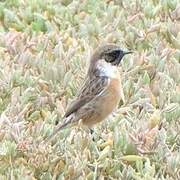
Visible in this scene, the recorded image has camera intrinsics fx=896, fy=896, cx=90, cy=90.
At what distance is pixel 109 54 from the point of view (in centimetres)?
642

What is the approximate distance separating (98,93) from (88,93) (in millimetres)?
75

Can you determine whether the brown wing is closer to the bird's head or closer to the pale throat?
the pale throat

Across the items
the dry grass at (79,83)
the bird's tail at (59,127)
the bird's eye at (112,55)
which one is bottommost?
the dry grass at (79,83)

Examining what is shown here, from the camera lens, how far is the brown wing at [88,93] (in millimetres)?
6238

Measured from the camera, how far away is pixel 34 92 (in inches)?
263

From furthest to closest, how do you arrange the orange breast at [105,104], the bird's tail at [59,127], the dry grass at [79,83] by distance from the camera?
the orange breast at [105,104] < the bird's tail at [59,127] < the dry grass at [79,83]

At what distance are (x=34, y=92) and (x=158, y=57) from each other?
1.16 m

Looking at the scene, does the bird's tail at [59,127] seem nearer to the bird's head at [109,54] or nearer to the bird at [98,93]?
the bird at [98,93]

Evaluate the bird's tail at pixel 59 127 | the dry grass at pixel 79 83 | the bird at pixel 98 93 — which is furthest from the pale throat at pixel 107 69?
the bird's tail at pixel 59 127

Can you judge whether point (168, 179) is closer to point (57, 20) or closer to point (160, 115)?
point (160, 115)

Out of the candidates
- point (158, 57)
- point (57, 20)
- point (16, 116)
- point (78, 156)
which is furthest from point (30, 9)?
point (78, 156)

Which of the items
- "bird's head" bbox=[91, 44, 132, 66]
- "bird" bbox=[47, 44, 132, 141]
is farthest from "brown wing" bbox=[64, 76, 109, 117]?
"bird's head" bbox=[91, 44, 132, 66]

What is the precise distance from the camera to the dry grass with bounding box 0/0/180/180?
5.63m

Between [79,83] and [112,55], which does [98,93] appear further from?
[79,83]
